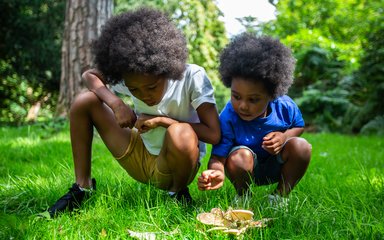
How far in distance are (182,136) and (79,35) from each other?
3.62 meters

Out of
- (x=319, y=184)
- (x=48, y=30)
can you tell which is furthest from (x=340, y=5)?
(x=319, y=184)

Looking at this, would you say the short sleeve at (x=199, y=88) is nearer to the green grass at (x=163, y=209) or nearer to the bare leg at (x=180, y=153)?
the bare leg at (x=180, y=153)

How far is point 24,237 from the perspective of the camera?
1.71 metres

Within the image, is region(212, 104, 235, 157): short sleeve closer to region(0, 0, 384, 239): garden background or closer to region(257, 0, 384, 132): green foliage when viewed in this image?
region(0, 0, 384, 239): garden background

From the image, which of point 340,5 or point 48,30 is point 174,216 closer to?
point 48,30

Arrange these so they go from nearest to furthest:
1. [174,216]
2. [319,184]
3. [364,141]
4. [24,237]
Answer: [24,237] < [174,216] < [319,184] < [364,141]

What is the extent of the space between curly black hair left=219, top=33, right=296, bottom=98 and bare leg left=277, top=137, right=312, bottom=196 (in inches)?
11.7

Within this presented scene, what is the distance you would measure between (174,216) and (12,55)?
322 inches

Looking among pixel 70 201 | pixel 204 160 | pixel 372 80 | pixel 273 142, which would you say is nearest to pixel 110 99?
pixel 70 201

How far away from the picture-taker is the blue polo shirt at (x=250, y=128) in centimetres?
234

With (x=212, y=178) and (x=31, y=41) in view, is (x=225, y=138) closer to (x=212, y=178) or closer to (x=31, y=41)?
(x=212, y=178)

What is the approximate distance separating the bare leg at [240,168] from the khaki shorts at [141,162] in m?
0.36

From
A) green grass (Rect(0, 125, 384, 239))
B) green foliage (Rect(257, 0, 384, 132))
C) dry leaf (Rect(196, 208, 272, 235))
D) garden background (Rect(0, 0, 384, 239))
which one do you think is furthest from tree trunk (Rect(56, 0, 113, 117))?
dry leaf (Rect(196, 208, 272, 235))

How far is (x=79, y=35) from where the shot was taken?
5.25 metres
